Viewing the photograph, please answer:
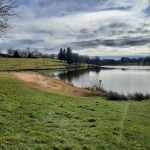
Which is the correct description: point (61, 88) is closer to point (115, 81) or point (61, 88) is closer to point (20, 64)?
point (115, 81)

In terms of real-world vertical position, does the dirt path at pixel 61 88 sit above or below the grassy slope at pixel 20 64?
below

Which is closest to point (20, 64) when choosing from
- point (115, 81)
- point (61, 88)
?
point (115, 81)

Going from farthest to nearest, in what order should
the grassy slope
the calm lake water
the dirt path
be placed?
1. the grassy slope
2. the calm lake water
3. the dirt path

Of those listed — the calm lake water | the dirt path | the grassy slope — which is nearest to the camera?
the dirt path

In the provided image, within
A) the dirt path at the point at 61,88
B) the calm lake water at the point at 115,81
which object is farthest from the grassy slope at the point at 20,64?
the dirt path at the point at 61,88

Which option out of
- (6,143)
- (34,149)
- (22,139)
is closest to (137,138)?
(34,149)

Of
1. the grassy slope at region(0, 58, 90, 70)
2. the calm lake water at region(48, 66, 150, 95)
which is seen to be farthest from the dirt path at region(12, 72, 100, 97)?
the grassy slope at region(0, 58, 90, 70)

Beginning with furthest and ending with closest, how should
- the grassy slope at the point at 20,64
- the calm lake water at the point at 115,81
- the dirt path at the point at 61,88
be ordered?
the grassy slope at the point at 20,64 → the calm lake water at the point at 115,81 → the dirt path at the point at 61,88

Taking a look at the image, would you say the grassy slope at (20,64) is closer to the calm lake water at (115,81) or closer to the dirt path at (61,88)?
the calm lake water at (115,81)

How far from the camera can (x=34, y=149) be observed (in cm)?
417

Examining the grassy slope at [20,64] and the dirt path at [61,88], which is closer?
the dirt path at [61,88]

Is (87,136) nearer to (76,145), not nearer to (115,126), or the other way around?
(76,145)

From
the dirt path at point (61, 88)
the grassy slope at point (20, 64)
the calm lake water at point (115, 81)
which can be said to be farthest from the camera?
the grassy slope at point (20, 64)

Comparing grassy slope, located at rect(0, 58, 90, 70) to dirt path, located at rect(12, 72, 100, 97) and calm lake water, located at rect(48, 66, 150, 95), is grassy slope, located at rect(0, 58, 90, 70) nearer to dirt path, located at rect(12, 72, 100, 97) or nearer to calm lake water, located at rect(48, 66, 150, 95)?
calm lake water, located at rect(48, 66, 150, 95)
